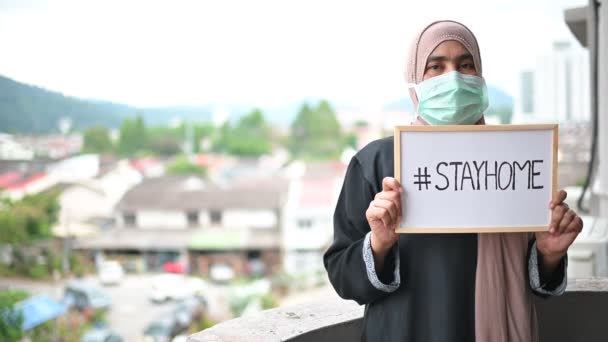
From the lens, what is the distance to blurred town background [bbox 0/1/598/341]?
1030 inches

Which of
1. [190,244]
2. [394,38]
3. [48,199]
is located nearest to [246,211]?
[190,244]

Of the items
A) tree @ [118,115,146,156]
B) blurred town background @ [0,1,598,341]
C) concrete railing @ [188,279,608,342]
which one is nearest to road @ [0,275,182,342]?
blurred town background @ [0,1,598,341]

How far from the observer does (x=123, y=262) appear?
29.6m

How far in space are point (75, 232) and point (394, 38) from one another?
2145cm

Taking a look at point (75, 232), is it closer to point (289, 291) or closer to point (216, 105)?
point (289, 291)

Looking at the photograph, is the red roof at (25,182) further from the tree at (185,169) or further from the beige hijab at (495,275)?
the beige hijab at (495,275)

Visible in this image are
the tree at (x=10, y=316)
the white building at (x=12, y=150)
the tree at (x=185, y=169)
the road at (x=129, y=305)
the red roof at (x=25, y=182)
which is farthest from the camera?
the tree at (x=185, y=169)

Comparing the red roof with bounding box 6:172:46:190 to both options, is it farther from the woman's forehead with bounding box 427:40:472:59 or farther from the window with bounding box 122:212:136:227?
the woman's forehead with bounding box 427:40:472:59

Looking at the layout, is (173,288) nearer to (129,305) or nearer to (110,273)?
(129,305)

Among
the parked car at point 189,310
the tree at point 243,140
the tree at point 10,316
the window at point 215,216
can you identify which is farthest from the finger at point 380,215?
the tree at point 243,140

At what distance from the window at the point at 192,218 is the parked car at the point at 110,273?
3.43 m

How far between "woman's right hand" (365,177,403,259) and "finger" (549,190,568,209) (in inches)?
7.2

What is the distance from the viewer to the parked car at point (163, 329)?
26.3 meters

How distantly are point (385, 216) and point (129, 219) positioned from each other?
2948 centimetres
